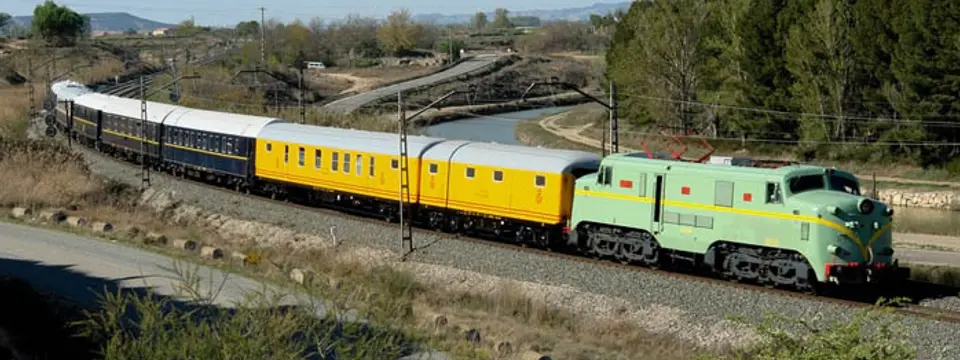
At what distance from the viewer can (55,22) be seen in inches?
4995

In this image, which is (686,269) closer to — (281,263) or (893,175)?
(281,263)

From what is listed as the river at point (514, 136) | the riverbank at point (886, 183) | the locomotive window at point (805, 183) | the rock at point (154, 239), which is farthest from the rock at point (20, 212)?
the riverbank at point (886, 183)

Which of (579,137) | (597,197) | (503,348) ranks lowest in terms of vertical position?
(579,137)

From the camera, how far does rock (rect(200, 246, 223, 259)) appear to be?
26.6m

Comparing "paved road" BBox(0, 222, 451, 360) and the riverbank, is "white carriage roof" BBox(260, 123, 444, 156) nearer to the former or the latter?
"paved road" BBox(0, 222, 451, 360)

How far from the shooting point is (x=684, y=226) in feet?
81.0

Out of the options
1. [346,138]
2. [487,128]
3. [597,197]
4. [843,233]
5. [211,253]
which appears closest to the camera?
[843,233]

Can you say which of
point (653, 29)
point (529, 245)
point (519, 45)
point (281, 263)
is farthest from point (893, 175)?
point (519, 45)

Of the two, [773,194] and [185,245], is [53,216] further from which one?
[773,194]

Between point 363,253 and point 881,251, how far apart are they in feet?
41.0

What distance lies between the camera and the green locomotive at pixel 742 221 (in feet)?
73.0

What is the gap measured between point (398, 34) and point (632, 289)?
135m

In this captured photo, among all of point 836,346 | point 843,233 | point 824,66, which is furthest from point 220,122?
point 836,346

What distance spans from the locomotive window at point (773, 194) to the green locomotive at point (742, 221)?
20mm
